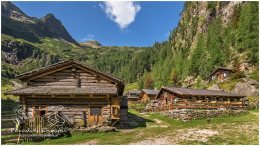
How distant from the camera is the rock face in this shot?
65744 mm

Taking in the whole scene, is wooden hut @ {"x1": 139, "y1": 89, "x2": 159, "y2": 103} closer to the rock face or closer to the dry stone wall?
the rock face

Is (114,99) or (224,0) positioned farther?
(224,0)

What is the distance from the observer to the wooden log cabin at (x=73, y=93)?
1152 inches

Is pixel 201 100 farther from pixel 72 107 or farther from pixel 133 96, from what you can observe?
pixel 133 96

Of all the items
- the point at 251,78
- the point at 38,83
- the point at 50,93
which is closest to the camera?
the point at 50,93

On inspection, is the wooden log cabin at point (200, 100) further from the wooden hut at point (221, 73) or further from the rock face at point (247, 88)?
the wooden hut at point (221, 73)

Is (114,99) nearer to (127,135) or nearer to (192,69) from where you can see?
(127,135)

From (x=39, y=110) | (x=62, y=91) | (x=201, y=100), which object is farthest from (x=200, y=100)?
(x=39, y=110)

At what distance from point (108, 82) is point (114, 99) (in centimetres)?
224

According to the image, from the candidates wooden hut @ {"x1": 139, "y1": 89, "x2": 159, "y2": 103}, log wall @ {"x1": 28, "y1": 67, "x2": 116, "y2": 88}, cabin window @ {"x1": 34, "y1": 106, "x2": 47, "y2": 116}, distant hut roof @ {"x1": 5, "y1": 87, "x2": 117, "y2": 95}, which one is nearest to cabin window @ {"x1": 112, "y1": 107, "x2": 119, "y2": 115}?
distant hut roof @ {"x1": 5, "y1": 87, "x2": 117, "y2": 95}

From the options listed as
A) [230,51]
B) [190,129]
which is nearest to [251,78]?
[230,51]

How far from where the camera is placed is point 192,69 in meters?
105

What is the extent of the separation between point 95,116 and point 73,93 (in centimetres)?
324

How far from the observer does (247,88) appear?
219 ft
